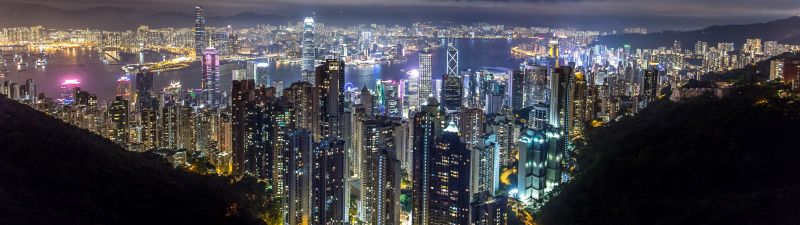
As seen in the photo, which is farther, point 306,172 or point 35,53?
point 35,53

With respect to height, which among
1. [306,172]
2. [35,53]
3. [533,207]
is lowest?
[533,207]

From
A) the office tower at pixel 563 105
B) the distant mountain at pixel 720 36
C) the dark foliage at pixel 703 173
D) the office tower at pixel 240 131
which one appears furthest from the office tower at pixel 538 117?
the distant mountain at pixel 720 36

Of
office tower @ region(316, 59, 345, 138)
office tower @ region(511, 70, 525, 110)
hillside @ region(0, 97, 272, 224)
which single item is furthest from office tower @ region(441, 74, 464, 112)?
hillside @ region(0, 97, 272, 224)

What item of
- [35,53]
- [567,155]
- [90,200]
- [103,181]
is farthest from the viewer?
[35,53]

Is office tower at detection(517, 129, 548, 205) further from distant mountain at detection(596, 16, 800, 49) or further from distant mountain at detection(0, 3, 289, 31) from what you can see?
distant mountain at detection(596, 16, 800, 49)

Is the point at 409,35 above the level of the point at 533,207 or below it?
above

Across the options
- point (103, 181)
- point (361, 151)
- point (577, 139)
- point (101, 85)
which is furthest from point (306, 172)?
point (101, 85)

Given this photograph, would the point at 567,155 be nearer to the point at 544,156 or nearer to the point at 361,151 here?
the point at 544,156
